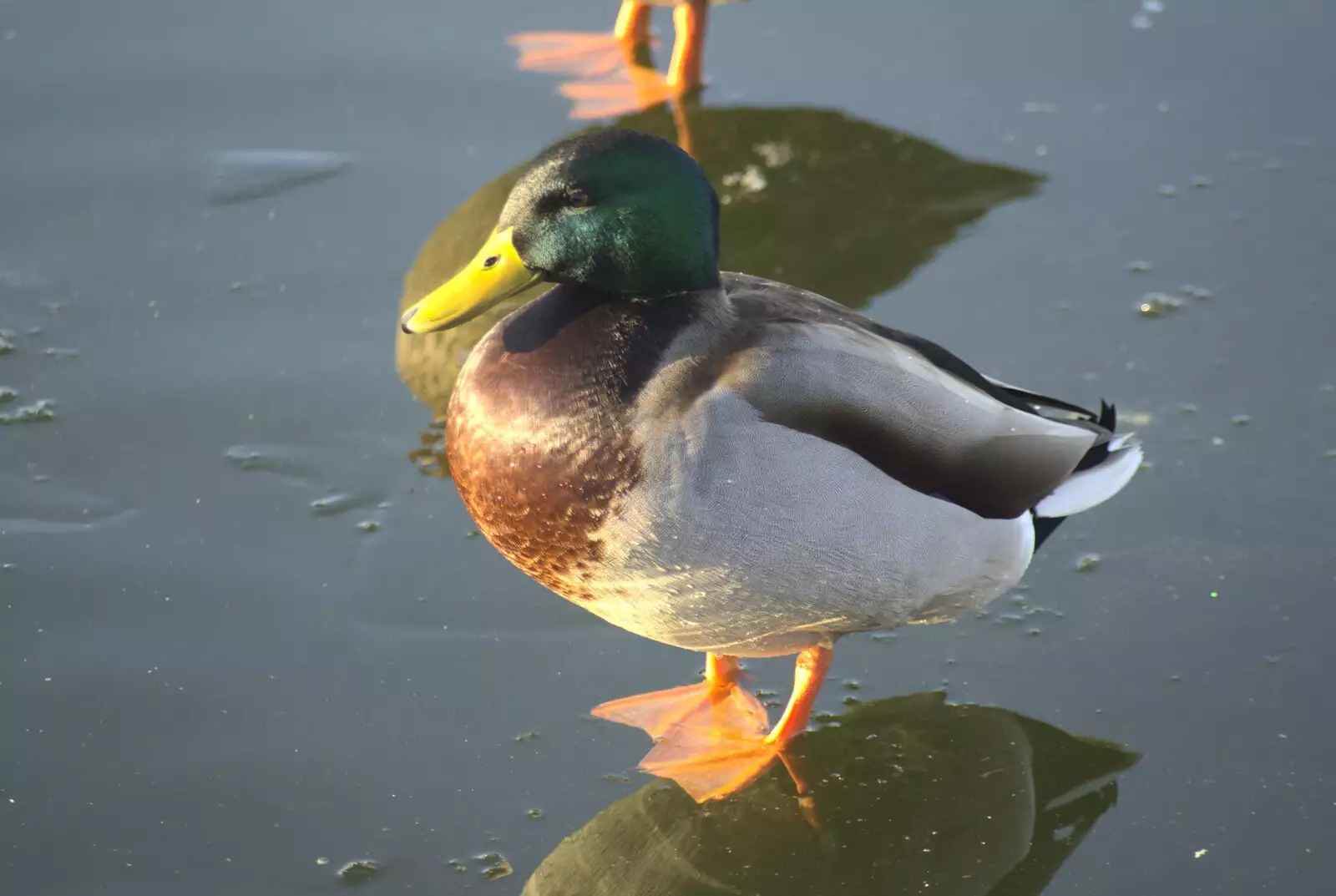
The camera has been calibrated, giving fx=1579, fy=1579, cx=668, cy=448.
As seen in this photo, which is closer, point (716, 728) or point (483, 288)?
point (483, 288)

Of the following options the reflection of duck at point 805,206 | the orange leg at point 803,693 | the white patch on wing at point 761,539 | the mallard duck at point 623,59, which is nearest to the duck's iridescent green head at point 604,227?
the white patch on wing at point 761,539

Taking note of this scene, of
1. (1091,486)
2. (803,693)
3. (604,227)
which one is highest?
(604,227)

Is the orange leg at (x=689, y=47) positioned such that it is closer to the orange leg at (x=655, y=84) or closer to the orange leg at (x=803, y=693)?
the orange leg at (x=655, y=84)

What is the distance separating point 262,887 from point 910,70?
4.07 meters

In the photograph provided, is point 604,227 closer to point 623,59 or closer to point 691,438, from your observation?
point 691,438

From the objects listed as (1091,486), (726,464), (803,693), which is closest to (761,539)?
(726,464)

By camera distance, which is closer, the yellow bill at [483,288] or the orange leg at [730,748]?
the yellow bill at [483,288]

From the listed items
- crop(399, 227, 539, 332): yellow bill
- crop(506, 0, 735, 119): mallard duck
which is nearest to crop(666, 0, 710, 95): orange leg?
crop(506, 0, 735, 119): mallard duck

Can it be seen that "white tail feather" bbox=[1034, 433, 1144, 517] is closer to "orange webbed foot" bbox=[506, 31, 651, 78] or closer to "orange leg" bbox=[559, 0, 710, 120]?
"orange leg" bbox=[559, 0, 710, 120]

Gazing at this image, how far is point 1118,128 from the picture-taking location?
222 inches

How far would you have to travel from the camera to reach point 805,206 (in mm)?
5105

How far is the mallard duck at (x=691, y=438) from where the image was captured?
2961mm

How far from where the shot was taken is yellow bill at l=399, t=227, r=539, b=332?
316 centimetres

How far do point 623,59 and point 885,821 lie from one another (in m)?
3.60
